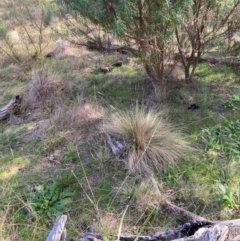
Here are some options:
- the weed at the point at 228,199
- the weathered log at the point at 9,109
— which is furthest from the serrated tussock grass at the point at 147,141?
the weathered log at the point at 9,109

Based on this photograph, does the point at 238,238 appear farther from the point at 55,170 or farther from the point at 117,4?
the point at 117,4

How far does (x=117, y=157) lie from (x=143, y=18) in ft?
4.42

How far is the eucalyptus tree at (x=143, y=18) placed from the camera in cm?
258

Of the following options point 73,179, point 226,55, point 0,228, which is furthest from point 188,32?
point 0,228

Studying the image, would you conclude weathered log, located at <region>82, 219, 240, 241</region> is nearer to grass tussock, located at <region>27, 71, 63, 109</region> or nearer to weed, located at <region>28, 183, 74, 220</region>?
weed, located at <region>28, 183, 74, 220</region>

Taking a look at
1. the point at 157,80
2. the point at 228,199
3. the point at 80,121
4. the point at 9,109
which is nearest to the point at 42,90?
the point at 9,109

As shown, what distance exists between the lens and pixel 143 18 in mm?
2893

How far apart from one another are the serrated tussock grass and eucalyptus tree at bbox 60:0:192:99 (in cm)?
71

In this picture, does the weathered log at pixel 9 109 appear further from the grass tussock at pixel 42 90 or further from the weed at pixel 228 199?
the weed at pixel 228 199

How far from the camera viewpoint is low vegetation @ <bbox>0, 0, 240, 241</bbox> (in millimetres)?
2266

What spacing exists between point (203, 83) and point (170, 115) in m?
0.84

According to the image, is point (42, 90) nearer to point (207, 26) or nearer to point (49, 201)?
point (49, 201)

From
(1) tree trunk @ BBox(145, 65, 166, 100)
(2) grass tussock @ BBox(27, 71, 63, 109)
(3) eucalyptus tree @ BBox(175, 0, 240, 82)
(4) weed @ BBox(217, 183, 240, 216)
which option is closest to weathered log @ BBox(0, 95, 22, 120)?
(2) grass tussock @ BBox(27, 71, 63, 109)

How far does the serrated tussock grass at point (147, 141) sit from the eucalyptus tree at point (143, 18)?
714mm
